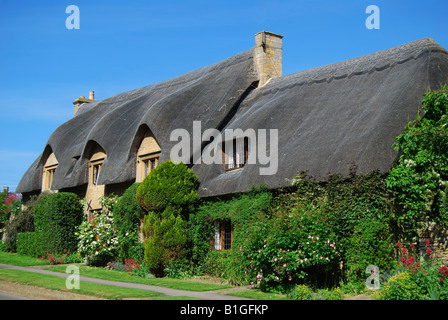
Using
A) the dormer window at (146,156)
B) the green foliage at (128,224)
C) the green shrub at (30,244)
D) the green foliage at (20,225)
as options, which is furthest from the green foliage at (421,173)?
the green foliage at (20,225)

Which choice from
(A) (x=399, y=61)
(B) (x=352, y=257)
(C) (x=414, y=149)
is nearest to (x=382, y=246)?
(B) (x=352, y=257)

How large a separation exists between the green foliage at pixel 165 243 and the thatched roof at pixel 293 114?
146cm

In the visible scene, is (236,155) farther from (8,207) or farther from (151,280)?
(8,207)

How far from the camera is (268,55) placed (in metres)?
22.0

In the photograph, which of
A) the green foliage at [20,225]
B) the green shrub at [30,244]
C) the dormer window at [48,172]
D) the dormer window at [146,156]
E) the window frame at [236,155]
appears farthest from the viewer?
the dormer window at [48,172]

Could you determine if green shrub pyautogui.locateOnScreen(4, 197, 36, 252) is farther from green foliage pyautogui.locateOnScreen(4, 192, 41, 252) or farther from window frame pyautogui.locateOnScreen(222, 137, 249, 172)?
window frame pyautogui.locateOnScreen(222, 137, 249, 172)

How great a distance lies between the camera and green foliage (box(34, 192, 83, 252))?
21969mm

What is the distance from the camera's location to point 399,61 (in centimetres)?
1566

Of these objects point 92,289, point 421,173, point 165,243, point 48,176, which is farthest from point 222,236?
point 48,176

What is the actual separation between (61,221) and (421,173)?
1597 cm

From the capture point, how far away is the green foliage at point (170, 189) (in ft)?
55.2

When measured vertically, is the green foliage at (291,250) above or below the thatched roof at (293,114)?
below

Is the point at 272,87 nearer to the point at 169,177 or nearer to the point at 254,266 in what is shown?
the point at 169,177

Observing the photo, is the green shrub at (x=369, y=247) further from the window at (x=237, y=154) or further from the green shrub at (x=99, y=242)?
the green shrub at (x=99, y=242)
